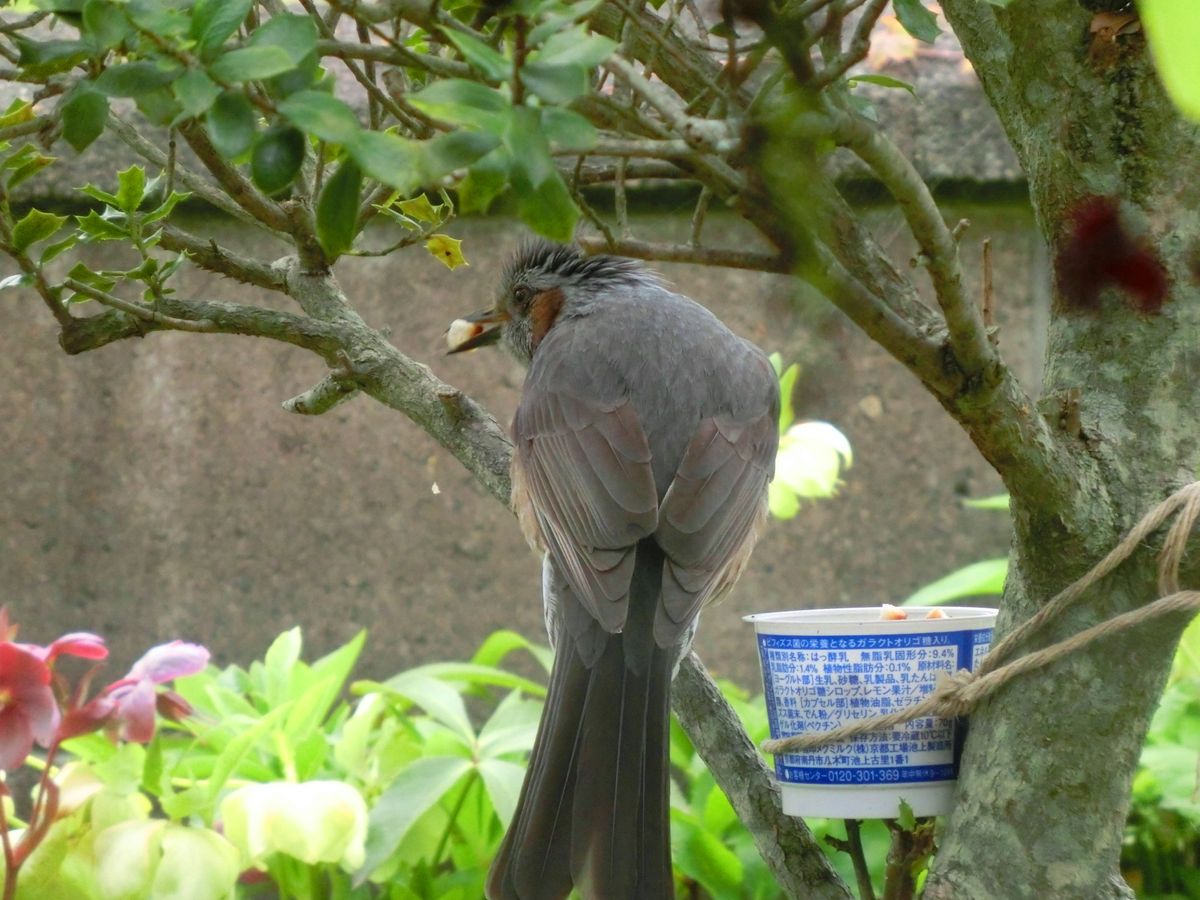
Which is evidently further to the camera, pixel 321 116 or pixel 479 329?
pixel 479 329

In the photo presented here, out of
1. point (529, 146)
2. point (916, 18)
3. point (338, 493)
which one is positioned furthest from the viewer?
point (338, 493)

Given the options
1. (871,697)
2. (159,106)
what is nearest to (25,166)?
(159,106)

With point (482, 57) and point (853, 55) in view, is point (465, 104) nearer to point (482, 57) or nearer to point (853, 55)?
point (482, 57)

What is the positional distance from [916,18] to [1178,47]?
33.8 inches

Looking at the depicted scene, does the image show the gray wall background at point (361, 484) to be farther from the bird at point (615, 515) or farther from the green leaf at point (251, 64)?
the green leaf at point (251, 64)

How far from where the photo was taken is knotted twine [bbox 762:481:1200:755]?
44.8 inches

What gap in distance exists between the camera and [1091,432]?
1247 mm

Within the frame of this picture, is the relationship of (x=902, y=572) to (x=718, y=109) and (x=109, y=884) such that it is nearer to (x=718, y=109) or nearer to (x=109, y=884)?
(x=109, y=884)

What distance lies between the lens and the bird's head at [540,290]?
2.25 metres

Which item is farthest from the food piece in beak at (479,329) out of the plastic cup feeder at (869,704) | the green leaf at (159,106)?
the green leaf at (159,106)

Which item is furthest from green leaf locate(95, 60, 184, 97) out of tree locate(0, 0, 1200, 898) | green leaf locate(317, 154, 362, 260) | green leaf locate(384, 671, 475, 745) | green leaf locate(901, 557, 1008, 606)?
green leaf locate(901, 557, 1008, 606)

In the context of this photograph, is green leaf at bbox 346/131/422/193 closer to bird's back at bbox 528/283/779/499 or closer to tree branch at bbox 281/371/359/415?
tree branch at bbox 281/371/359/415

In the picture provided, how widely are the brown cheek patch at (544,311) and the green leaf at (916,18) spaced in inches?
A: 43.0

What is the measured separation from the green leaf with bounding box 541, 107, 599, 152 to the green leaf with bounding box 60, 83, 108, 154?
36 cm
